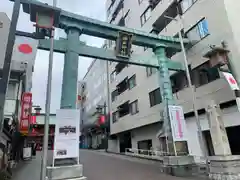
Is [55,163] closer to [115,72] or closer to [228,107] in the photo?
[228,107]

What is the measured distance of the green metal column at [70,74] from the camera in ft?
26.9

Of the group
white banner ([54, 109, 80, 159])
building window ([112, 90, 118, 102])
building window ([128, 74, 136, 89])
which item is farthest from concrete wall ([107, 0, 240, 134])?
white banner ([54, 109, 80, 159])

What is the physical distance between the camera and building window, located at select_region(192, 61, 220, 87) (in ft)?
40.1

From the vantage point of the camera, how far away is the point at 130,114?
886 inches

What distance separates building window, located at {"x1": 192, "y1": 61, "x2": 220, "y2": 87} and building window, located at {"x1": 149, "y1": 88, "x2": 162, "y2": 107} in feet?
13.8

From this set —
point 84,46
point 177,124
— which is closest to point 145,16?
point 84,46

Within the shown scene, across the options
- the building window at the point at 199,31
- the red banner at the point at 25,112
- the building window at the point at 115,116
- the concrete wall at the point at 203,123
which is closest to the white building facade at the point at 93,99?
the building window at the point at 115,116

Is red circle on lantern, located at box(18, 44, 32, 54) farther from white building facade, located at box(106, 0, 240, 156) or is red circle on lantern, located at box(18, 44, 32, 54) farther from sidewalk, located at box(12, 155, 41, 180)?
white building facade, located at box(106, 0, 240, 156)

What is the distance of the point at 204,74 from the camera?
1305 centimetres

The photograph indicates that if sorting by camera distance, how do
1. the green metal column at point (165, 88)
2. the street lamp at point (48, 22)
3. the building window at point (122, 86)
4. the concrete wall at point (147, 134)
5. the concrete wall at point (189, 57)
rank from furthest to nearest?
1. the building window at point (122, 86)
2. the concrete wall at point (147, 134)
3. the concrete wall at point (189, 57)
4. the green metal column at point (165, 88)
5. the street lamp at point (48, 22)

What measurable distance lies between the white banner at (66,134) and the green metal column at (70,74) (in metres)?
0.57

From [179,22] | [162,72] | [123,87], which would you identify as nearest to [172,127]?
[162,72]

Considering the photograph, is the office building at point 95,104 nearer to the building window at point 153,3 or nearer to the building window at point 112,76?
the building window at point 112,76

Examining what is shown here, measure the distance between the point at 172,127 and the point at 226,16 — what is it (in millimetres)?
7495
